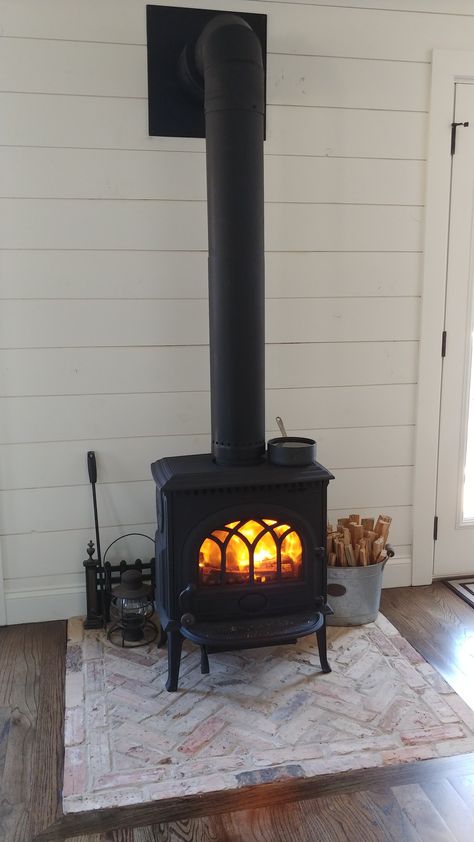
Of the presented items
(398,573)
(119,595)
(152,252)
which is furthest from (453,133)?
(119,595)

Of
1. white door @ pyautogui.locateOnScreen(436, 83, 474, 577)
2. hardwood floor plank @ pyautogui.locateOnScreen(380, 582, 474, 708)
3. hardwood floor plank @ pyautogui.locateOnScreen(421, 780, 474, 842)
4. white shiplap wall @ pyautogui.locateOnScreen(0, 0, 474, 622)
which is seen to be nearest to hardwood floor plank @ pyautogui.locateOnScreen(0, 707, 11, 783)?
white shiplap wall @ pyautogui.locateOnScreen(0, 0, 474, 622)

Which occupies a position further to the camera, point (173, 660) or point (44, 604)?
point (44, 604)

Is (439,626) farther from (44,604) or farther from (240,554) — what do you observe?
(44,604)

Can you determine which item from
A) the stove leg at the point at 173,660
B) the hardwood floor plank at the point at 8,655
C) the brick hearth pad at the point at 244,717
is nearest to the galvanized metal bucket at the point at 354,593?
the brick hearth pad at the point at 244,717

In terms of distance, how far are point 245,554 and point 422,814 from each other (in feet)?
2.77

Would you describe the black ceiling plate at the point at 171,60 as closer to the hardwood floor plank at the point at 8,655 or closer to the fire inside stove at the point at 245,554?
the fire inside stove at the point at 245,554

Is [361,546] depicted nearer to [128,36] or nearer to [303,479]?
[303,479]

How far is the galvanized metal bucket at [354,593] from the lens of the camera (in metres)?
2.49

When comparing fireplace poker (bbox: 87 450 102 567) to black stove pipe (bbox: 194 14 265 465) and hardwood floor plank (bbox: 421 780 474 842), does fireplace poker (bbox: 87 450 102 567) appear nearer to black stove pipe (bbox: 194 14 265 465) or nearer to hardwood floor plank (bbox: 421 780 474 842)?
black stove pipe (bbox: 194 14 265 465)

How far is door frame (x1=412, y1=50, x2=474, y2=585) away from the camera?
260 cm

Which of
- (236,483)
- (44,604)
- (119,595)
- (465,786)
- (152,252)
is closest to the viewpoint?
(465,786)

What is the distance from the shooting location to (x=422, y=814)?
1.66 metres

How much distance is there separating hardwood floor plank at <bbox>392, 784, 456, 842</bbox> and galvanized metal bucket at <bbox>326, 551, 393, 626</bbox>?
32.2 inches

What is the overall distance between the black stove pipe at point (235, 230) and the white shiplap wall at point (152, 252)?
0.39 m
